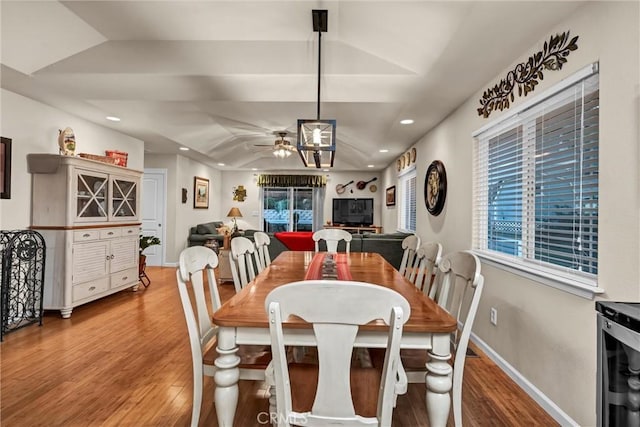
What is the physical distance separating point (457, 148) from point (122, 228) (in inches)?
168

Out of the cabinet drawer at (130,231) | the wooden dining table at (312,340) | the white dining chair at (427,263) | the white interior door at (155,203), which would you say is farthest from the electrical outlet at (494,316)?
the white interior door at (155,203)

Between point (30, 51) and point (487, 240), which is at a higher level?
point (30, 51)

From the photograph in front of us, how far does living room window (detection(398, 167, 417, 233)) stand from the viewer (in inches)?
224

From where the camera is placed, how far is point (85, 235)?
3674 millimetres

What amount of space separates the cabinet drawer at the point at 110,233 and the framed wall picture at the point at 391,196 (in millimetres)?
5137

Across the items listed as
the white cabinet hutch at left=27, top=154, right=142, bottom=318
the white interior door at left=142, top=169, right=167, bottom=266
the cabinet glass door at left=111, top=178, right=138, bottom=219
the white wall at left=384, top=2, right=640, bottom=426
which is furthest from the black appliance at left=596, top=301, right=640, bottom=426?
the white interior door at left=142, top=169, right=167, bottom=266

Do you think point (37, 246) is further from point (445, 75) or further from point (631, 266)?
point (631, 266)

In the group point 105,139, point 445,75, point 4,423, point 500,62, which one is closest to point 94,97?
point 105,139

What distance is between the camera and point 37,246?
3.29 metres

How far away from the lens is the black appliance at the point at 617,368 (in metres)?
0.99

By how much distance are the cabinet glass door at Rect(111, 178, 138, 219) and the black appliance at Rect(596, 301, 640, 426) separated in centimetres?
475

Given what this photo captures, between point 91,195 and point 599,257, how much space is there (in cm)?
465

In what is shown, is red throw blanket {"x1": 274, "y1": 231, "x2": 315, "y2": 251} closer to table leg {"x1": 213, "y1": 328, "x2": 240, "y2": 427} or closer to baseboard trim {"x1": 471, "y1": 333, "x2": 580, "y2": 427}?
baseboard trim {"x1": 471, "y1": 333, "x2": 580, "y2": 427}

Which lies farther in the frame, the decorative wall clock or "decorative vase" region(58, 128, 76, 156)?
the decorative wall clock
